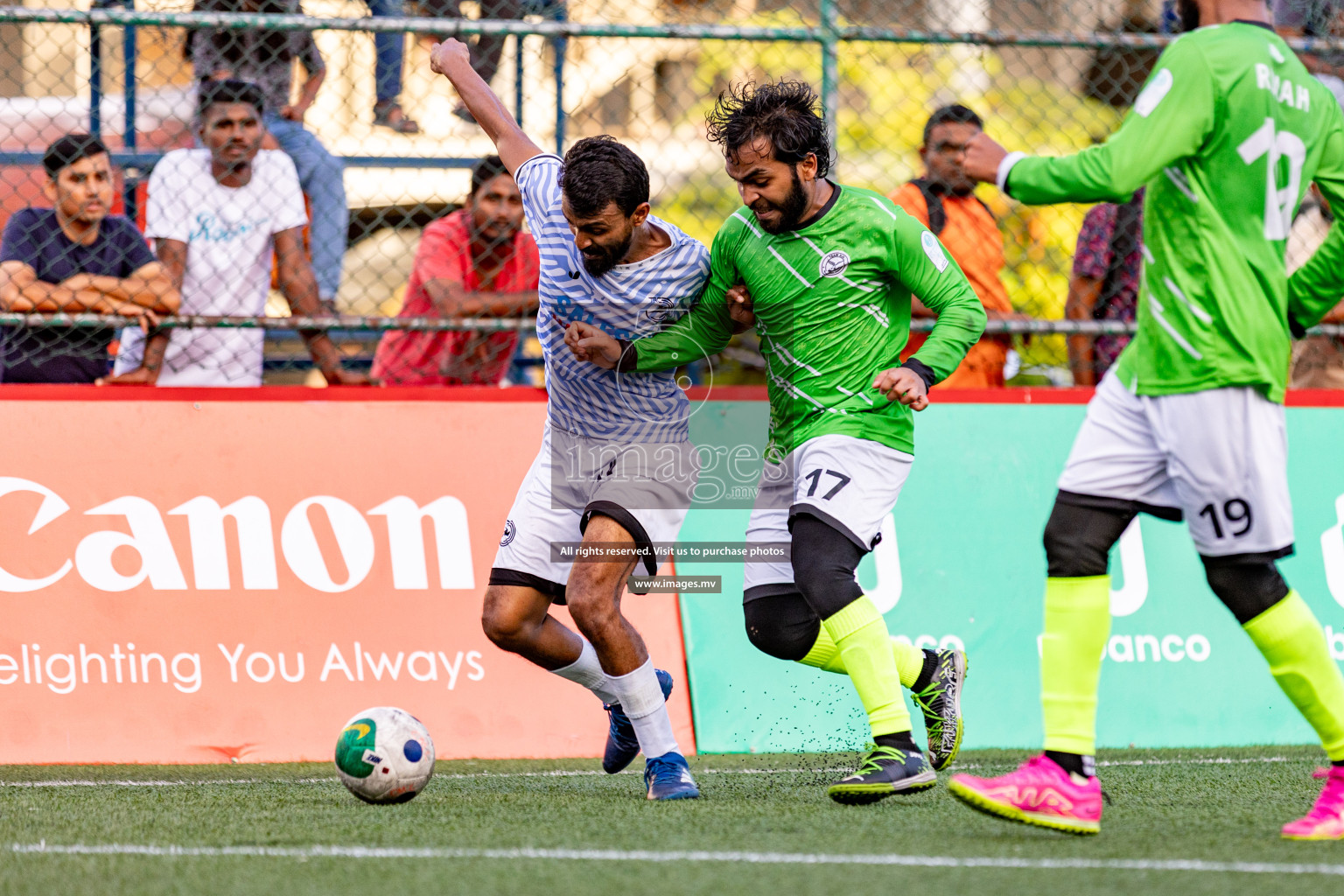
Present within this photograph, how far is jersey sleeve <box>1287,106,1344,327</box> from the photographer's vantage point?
A: 13.1ft

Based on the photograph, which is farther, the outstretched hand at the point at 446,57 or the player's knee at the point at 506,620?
the outstretched hand at the point at 446,57

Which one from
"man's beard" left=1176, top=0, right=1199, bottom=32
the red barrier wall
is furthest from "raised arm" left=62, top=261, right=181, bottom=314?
"man's beard" left=1176, top=0, right=1199, bottom=32

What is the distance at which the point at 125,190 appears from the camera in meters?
7.71

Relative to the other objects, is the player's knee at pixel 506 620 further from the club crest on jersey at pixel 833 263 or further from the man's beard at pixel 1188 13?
the man's beard at pixel 1188 13

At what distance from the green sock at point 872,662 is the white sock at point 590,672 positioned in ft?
3.20

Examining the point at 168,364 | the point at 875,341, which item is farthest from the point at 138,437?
the point at 875,341

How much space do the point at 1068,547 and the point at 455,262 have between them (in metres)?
4.12

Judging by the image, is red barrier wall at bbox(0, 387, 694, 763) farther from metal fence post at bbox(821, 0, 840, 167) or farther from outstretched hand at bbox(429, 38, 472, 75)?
metal fence post at bbox(821, 0, 840, 167)

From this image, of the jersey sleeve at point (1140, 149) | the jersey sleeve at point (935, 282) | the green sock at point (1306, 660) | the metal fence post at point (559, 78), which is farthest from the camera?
the metal fence post at point (559, 78)

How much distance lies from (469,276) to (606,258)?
2.54 m

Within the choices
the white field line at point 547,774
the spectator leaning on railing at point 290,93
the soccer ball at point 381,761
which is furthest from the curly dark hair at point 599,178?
the spectator leaning on railing at point 290,93

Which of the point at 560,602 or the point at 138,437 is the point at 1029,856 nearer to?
the point at 560,602

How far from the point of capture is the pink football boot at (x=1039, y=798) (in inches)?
147

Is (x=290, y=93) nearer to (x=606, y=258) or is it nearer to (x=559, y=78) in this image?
(x=559, y=78)
